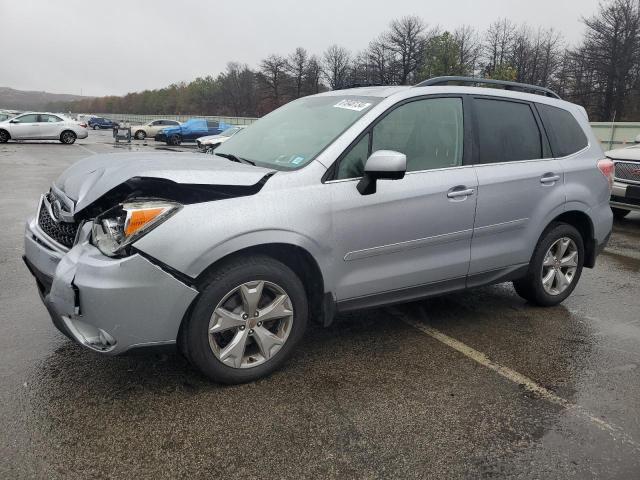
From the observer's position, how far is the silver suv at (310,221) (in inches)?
109

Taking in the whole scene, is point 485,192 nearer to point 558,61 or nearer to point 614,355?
point 614,355

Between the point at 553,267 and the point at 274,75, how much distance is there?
90.0m

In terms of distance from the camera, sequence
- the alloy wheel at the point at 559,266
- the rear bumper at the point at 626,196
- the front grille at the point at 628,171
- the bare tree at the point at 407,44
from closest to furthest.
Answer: the alloy wheel at the point at 559,266
the rear bumper at the point at 626,196
the front grille at the point at 628,171
the bare tree at the point at 407,44

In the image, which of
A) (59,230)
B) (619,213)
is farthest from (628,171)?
(59,230)

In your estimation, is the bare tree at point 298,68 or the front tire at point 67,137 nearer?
the front tire at point 67,137

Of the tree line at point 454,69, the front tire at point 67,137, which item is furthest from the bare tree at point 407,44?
the front tire at point 67,137

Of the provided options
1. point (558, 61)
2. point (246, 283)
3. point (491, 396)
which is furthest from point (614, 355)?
point (558, 61)

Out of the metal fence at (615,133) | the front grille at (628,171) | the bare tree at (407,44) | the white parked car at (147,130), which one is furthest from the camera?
the bare tree at (407,44)

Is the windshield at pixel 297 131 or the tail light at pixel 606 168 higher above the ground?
the windshield at pixel 297 131

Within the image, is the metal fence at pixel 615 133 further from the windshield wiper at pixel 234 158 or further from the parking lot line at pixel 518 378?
the windshield wiper at pixel 234 158

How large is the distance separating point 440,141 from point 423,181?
0.41 metres

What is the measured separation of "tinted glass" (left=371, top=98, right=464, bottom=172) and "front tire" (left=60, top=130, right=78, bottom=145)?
2817 cm

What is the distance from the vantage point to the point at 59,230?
319 cm

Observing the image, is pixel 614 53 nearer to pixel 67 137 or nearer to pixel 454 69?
pixel 454 69
